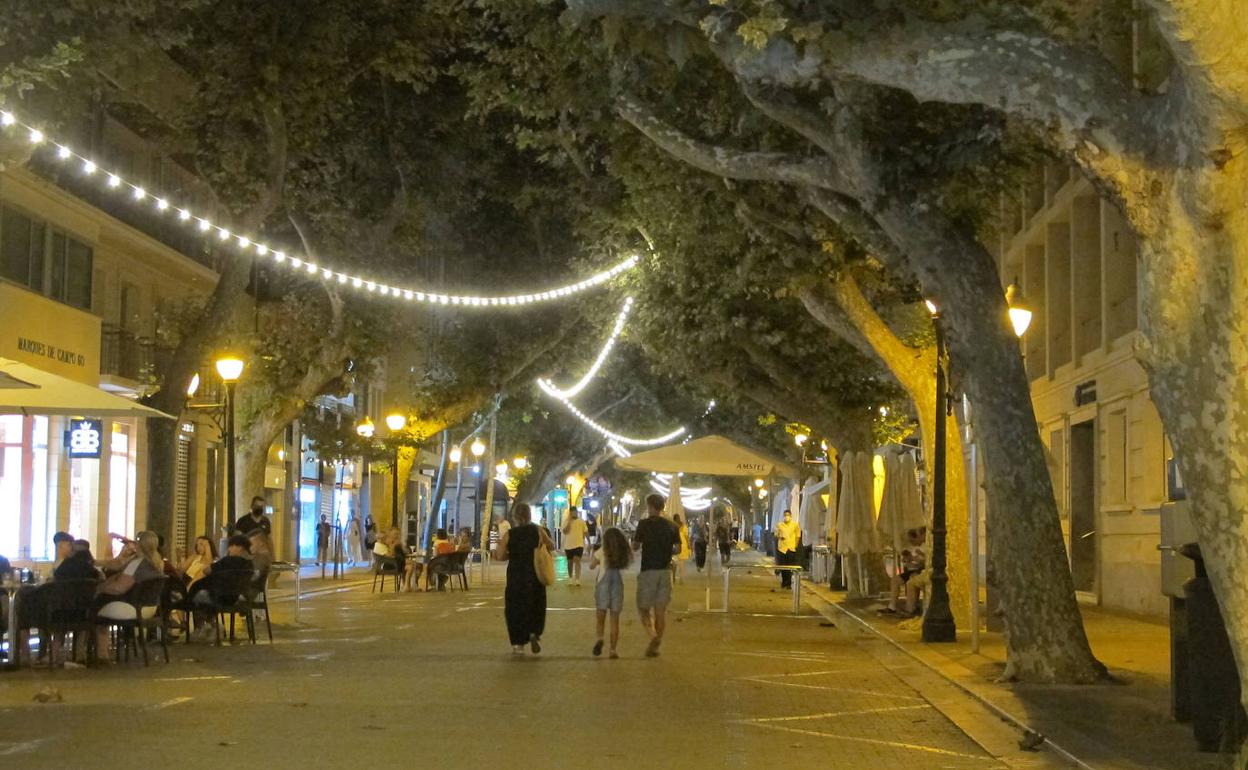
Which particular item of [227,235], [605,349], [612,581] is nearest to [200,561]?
[227,235]

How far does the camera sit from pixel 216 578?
1761 centimetres

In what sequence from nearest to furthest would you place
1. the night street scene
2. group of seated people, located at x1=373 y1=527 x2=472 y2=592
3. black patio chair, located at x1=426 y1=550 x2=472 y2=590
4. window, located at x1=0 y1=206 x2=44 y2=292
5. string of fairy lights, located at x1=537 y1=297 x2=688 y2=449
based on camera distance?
1. the night street scene
2. window, located at x1=0 y1=206 x2=44 y2=292
3. black patio chair, located at x1=426 y1=550 x2=472 y2=590
4. group of seated people, located at x1=373 y1=527 x2=472 y2=592
5. string of fairy lights, located at x1=537 y1=297 x2=688 y2=449

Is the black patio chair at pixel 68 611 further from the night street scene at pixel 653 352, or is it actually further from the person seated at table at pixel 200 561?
the person seated at table at pixel 200 561

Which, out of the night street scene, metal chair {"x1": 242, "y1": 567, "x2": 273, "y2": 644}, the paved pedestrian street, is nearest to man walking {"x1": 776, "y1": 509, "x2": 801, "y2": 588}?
the night street scene

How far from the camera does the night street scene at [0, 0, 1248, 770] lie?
9.65m

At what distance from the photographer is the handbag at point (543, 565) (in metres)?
16.9

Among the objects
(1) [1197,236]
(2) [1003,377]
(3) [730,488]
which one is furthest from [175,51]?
(3) [730,488]

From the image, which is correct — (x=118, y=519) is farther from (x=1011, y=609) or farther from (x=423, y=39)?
(x=1011, y=609)

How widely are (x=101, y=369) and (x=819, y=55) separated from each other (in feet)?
76.4

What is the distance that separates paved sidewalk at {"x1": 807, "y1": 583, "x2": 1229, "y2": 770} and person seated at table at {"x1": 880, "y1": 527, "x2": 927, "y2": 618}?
1921 millimetres

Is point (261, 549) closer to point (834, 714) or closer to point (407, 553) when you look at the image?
point (834, 714)

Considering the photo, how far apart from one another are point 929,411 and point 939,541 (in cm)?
211

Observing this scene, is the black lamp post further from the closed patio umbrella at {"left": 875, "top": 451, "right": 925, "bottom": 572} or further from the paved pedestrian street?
the closed patio umbrella at {"left": 875, "top": 451, "right": 925, "bottom": 572}

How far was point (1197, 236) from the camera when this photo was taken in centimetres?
794
